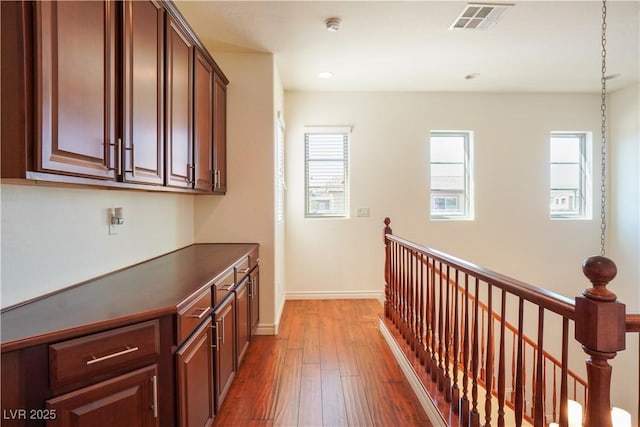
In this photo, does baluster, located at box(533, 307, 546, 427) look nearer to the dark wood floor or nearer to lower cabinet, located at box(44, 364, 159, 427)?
the dark wood floor

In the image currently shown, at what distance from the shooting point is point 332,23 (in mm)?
2670

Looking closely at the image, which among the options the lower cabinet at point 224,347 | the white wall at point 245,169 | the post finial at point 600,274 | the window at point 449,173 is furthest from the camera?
the window at point 449,173

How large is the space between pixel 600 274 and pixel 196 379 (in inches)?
63.7

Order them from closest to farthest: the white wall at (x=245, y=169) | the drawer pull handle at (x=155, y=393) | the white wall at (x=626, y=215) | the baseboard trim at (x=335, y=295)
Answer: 1. the drawer pull handle at (x=155, y=393)
2. the white wall at (x=245, y=169)
3. the white wall at (x=626, y=215)
4. the baseboard trim at (x=335, y=295)

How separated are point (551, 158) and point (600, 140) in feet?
2.21

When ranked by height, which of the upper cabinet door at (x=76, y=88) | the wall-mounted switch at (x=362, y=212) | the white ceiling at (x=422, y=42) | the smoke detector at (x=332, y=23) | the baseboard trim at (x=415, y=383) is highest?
the white ceiling at (x=422, y=42)

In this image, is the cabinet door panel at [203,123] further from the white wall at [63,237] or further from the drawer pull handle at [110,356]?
the drawer pull handle at [110,356]

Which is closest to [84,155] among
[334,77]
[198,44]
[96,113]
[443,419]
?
[96,113]

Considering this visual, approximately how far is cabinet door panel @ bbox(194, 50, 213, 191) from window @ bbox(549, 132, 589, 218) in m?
4.68

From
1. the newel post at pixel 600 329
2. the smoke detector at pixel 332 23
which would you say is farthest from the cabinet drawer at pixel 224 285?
the smoke detector at pixel 332 23

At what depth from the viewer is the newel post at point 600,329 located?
903 millimetres

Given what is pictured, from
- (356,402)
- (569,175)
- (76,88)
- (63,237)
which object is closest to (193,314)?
(63,237)

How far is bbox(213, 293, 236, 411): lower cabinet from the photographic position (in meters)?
1.85

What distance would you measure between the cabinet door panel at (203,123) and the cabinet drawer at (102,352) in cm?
141
